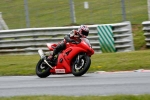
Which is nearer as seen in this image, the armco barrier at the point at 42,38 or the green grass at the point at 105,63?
the green grass at the point at 105,63

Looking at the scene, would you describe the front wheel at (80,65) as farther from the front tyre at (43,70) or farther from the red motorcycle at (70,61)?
the front tyre at (43,70)

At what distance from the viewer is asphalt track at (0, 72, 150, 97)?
9789 mm

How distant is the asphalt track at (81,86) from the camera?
9.79m

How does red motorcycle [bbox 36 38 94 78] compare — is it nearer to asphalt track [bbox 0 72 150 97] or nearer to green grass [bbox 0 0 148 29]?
asphalt track [bbox 0 72 150 97]

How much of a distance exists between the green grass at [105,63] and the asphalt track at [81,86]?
205 cm

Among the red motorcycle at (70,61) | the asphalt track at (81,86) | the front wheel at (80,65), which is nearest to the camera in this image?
the asphalt track at (81,86)

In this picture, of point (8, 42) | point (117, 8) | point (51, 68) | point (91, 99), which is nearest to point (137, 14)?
point (117, 8)

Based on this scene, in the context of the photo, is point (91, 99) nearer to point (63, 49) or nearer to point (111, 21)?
point (63, 49)

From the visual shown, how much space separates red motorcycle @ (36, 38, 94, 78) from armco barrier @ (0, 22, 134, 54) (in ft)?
15.7

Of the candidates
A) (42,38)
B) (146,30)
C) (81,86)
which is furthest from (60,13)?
(81,86)

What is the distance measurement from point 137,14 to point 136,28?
101cm

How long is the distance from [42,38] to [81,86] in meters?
8.91

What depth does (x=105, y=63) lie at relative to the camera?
15.2m

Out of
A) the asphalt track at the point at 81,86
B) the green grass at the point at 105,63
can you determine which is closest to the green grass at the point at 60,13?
the green grass at the point at 105,63
